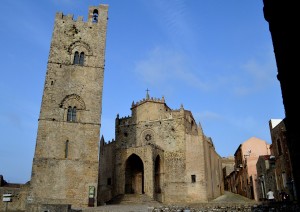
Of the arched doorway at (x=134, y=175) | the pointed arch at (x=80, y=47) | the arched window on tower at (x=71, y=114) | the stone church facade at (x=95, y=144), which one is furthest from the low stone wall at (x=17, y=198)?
the pointed arch at (x=80, y=47)

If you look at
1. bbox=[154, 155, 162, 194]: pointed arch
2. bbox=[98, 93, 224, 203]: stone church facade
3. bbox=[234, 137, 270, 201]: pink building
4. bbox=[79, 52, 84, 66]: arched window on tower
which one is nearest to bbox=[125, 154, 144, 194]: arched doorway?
bbox=[98, 93, 224, 203]: stone church facade

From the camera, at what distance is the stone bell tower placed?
24.7 meters

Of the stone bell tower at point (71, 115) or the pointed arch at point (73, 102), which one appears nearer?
the stone bell tower at point (71, 115)

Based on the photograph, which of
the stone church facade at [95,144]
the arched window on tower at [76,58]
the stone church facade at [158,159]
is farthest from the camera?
the stone church facade at [158,159]

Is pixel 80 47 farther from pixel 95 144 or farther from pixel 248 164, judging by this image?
pixel 248 164

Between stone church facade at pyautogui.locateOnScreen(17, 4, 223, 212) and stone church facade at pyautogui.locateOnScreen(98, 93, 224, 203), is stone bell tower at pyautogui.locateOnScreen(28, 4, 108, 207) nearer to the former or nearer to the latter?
stone church facade at pyautogui.locateOnScreen(17, 4, 223, 212)

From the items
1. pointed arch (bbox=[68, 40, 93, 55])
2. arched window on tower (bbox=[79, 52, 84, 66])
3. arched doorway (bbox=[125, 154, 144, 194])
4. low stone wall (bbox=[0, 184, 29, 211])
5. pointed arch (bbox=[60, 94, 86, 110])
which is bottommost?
low stone wall (bbox=[0, 184, 29, 211])

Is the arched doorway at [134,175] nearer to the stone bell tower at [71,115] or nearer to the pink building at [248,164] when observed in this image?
the stone bell tower at [71,115]

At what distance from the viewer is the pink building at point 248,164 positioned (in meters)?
36.1

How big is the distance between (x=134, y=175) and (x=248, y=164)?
45.5ft

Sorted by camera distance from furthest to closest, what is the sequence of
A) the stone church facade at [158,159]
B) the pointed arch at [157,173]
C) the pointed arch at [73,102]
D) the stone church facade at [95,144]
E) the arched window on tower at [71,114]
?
the pointed arch at [157,173]
the stone church facade at [158,159]
the pointed arch at [73,102]
the arched window on tower at [71,114]
the stone church facade at [95,144]

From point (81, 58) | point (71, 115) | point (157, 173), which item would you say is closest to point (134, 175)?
point (157, 173)

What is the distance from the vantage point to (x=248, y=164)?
37.0 metres

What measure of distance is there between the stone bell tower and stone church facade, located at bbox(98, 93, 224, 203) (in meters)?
9.31
